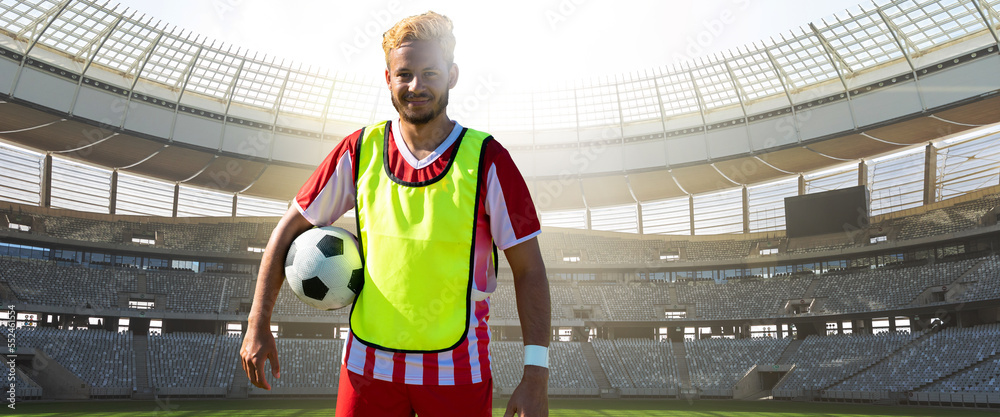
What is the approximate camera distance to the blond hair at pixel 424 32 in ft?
8.72

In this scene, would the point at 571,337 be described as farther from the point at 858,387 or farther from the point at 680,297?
the point at 858,387

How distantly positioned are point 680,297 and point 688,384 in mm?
10060

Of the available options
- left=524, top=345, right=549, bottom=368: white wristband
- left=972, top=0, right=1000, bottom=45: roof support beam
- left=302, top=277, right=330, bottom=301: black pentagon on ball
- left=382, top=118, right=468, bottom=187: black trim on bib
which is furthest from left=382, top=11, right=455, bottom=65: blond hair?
left=972, top=0, right=1000, bottom=45: roof support beam

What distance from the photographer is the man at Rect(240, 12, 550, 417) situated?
2.48m

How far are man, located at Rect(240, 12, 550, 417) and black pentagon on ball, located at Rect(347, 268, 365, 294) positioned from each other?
66 millimetres

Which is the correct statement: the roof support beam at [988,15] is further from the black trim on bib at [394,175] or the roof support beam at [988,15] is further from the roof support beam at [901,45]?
the black trim on bib at [394,175]

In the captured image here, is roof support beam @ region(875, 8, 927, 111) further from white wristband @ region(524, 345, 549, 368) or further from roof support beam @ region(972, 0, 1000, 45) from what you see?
white wristband @ region(524, 345, 549, 368)

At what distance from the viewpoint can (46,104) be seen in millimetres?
36375

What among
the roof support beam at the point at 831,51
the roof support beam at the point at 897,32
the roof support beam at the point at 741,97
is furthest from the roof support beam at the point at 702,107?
the roof support beam at the point at 897,32

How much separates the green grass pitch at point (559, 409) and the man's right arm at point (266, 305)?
932 inches

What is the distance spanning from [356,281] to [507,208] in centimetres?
67

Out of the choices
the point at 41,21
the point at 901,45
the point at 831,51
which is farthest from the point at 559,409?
the point at 41,21

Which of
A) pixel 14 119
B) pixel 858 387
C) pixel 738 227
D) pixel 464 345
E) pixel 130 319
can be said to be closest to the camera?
pixel 464 345

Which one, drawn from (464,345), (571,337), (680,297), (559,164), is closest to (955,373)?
(680,297)
